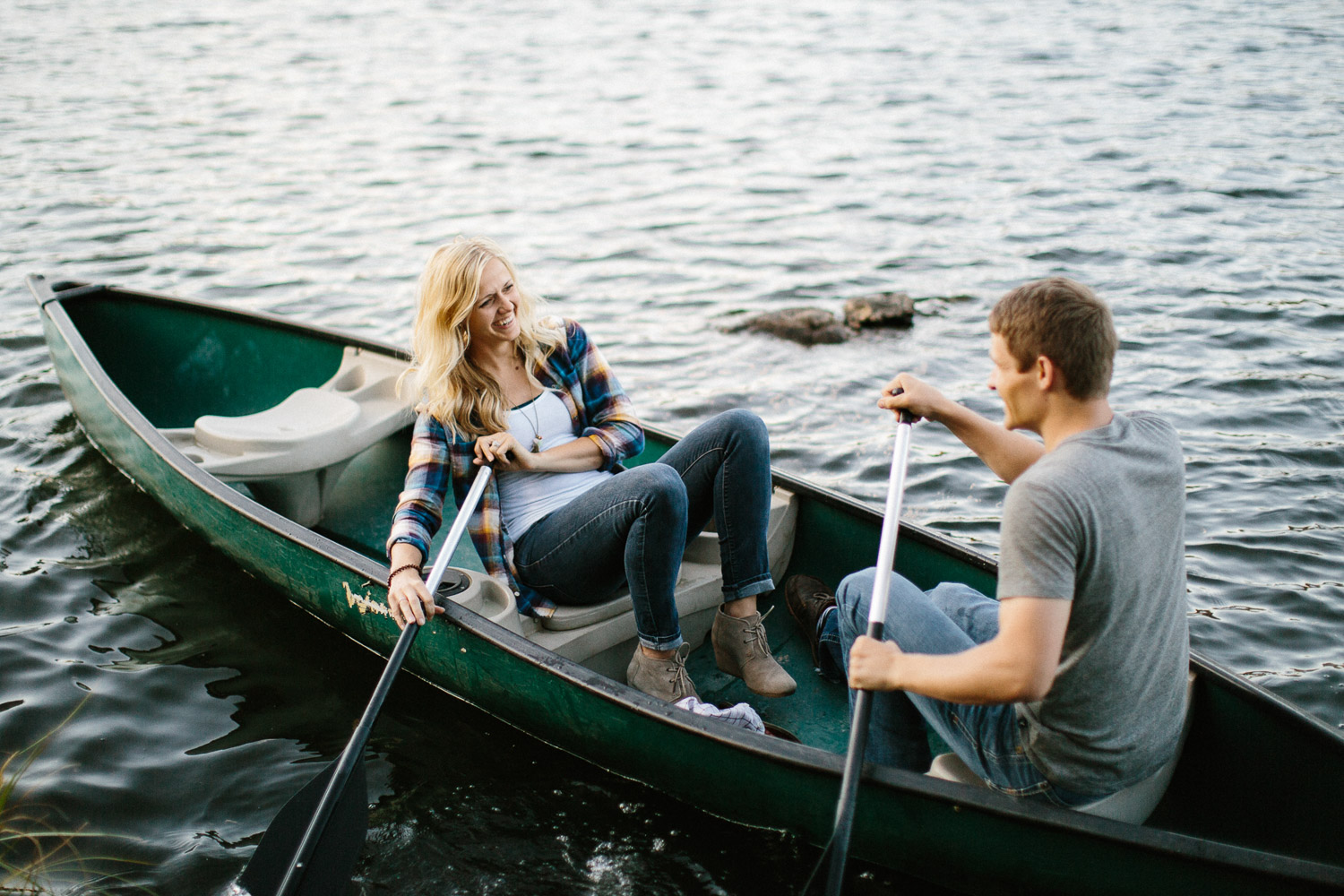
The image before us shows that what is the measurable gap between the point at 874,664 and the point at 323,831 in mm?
1614

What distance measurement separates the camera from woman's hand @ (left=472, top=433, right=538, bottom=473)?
3377 mm

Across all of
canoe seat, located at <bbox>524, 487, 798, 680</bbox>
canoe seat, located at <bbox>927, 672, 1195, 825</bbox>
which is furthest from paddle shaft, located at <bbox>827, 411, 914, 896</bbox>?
canoe seat, located at <bbox>524, 487, 798, 680</bbox>

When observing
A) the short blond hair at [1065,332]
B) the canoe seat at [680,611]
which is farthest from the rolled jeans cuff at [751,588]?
the short blond hair at [1065,332]

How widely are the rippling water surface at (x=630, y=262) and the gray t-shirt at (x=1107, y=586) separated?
1157 millimetres

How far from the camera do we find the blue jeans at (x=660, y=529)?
3250 mm

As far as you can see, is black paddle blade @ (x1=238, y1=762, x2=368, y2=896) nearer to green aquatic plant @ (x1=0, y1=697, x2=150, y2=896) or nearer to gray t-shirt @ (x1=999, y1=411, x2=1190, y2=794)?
green aquatic plant @ (x1=0, y1=697, x2=150, y2=896)

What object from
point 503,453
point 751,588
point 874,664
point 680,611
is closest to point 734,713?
point 751,588

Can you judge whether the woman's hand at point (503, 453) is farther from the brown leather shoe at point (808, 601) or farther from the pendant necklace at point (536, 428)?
the brown leather shoe at point (808, 601)

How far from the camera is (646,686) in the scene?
3383 mm

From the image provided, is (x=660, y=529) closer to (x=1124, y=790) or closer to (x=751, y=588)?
(x=751, y=588)

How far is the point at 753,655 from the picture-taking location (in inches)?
138

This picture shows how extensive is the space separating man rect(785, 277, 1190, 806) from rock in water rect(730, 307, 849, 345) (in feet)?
16.3

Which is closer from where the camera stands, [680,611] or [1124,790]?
[1124,790]

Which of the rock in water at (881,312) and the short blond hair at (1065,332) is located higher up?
the short blond hair at (1065,332)
